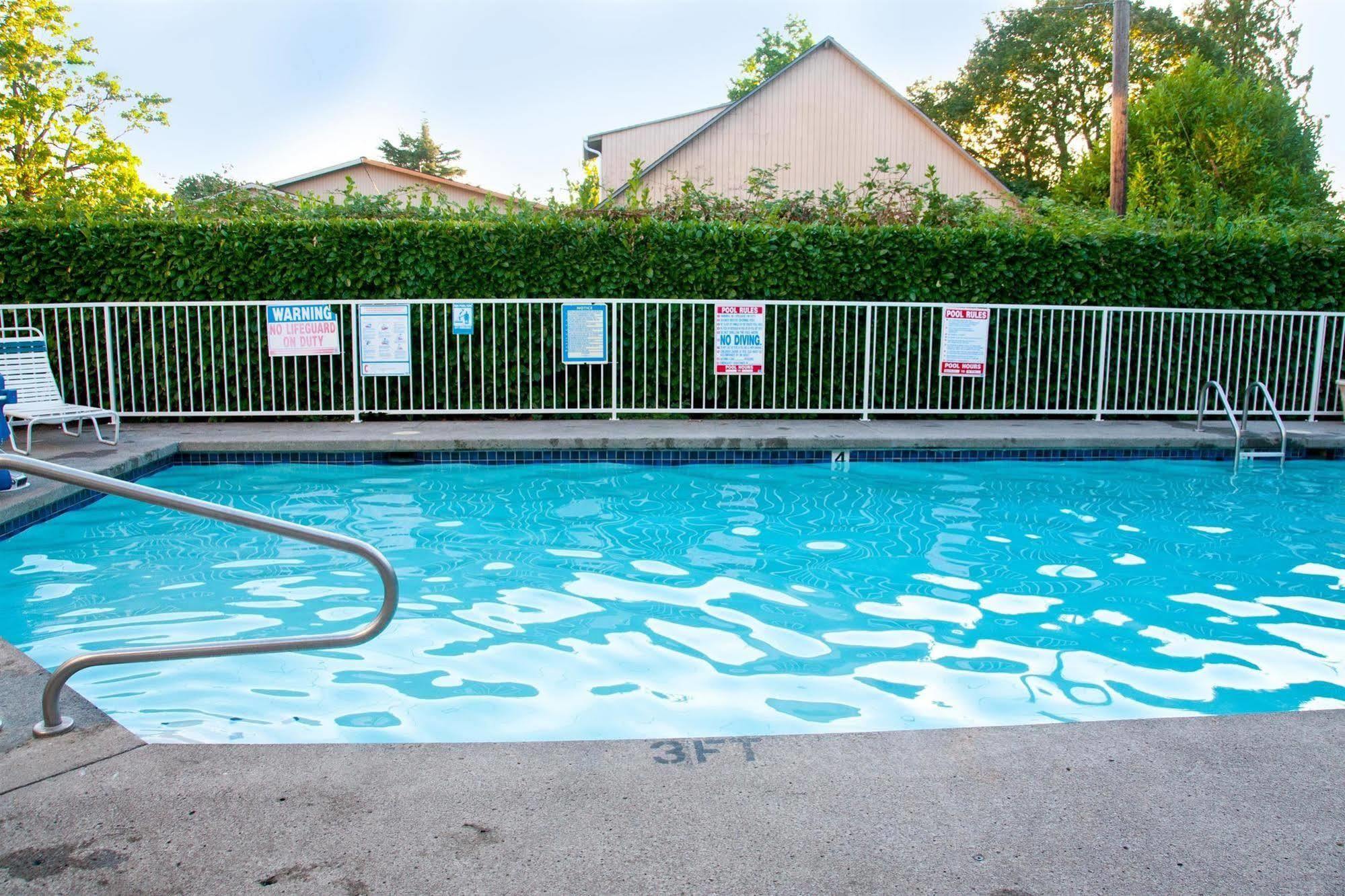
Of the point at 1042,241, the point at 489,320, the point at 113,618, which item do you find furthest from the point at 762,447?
the point at 113,618

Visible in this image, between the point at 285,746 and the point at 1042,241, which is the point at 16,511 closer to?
the point at 285,746

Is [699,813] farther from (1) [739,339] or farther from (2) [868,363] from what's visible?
(2) [868,363]

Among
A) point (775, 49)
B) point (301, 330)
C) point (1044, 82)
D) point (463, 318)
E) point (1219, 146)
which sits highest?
point (775, 49)

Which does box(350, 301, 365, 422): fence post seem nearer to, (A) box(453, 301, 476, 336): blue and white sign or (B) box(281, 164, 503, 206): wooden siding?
(A) box(453, 301, 476, 336): blue and white sign

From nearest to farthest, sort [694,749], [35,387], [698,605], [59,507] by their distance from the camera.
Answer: [694,749] < [698,605] < [59,507] < [35,387]

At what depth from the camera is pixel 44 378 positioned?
886 centimetres

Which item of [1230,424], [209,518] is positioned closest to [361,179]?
[1230,424]

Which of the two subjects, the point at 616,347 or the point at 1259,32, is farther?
the point at 1259,32

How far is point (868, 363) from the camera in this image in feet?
33.7

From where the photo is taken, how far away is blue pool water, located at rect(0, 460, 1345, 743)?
3748 mm

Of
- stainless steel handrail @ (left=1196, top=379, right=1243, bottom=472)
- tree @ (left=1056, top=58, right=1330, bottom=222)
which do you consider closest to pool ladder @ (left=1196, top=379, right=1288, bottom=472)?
stainless steel handrail @ (left=1196, top=379, right=1243, bottom=472)

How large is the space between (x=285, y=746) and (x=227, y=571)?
10.4 feet

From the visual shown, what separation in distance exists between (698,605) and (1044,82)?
1809 inches

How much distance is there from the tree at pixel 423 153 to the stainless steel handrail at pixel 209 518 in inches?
3225
